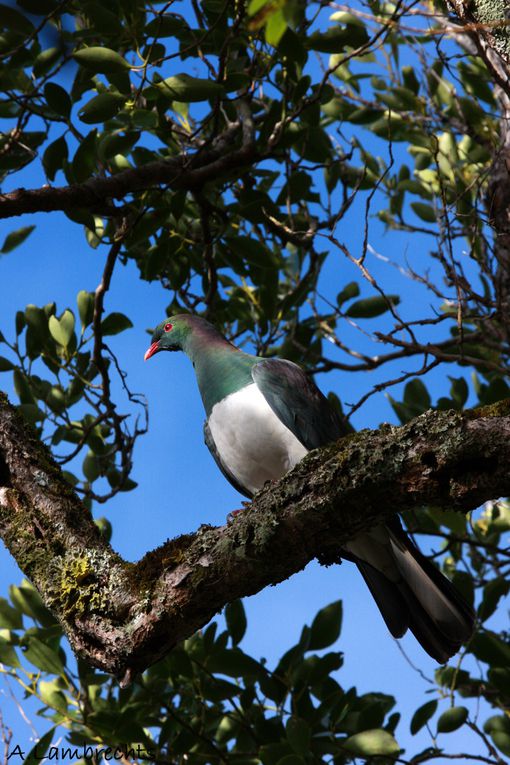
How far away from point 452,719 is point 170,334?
2305 millimetres

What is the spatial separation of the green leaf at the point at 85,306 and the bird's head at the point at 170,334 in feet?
Answer: 1.27

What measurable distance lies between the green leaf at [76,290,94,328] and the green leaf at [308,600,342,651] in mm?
1896

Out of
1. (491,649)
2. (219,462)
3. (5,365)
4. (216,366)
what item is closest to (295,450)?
(219,462)

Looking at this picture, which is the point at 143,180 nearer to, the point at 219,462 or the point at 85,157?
the point at 85,157

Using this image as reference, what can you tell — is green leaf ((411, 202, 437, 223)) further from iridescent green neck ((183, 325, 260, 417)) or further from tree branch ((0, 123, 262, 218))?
iridescent green neck ((183, 325, 260, 417))

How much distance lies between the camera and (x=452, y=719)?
3719 mm

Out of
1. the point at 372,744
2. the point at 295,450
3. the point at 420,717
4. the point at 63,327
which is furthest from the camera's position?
the point at 63,327

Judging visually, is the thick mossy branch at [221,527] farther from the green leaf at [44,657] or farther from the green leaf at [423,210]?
the green leaf at [423,210]

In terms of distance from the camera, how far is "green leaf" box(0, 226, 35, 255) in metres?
4.42

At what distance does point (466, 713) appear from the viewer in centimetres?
375

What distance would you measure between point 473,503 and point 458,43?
2.94m

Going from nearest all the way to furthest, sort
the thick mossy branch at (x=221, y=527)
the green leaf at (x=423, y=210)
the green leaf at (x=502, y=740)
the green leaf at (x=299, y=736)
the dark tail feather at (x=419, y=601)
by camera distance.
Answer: the thick mossy branch at (x=221, y=527) → the dark tail feather at (x=419, y=601) → the green leaf at (x=299, y=736) → the green leaf at (x=502, y=740) → the green leaf at (x=423, y=210)

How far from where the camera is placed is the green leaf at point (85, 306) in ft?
14.3

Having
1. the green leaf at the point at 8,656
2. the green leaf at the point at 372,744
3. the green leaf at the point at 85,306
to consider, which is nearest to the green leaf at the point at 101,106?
the green leaf at the point at 85,306
